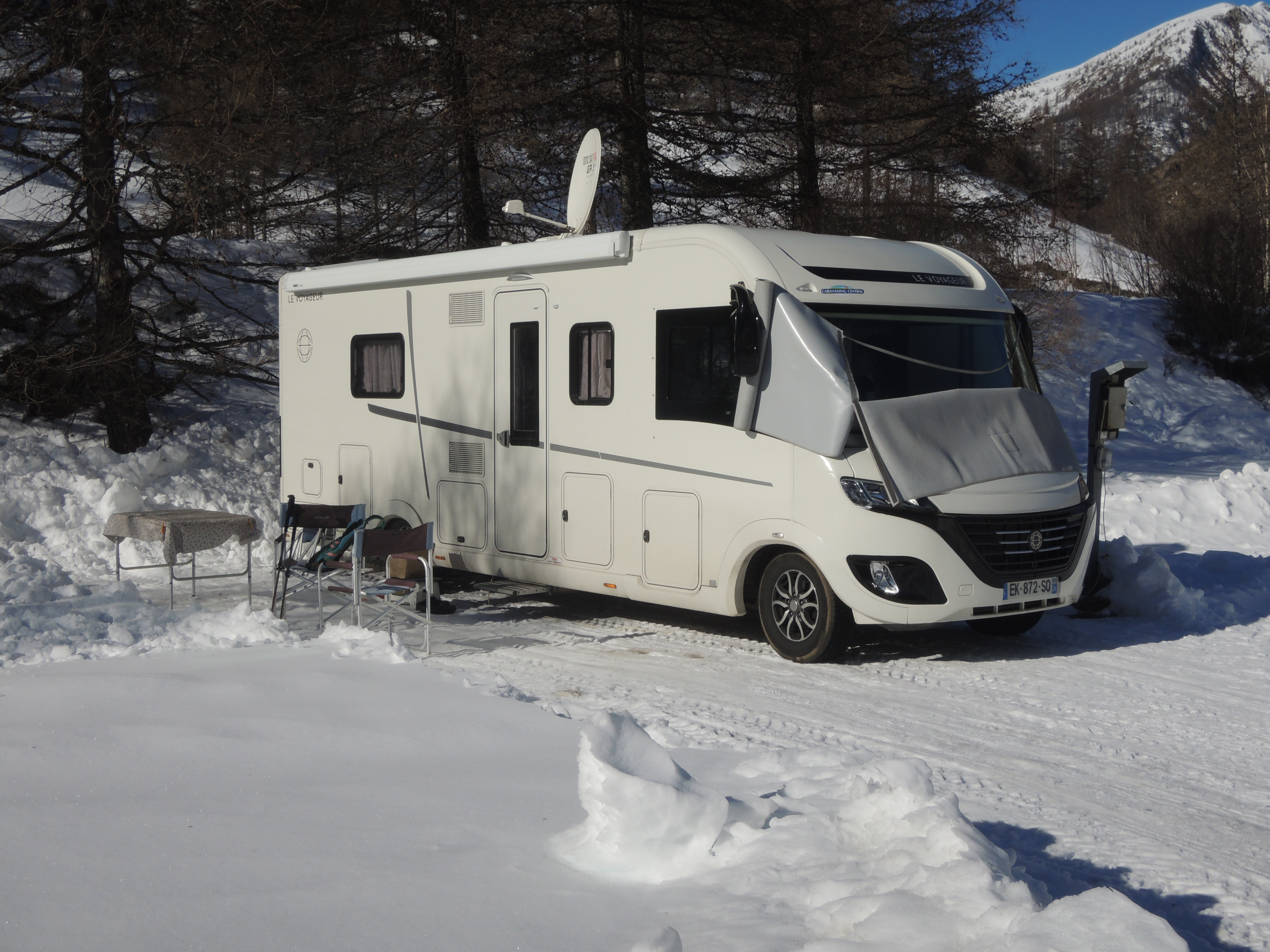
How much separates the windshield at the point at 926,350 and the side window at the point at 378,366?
166 inches

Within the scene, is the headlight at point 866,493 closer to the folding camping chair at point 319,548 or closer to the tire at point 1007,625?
the tire at point 1007,625

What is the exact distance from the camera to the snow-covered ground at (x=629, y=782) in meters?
3.65

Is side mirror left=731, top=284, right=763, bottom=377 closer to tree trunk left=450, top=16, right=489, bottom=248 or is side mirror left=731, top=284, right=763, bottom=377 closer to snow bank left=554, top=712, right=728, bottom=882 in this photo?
snow bank left=554, top=712, right=728, bottom=882

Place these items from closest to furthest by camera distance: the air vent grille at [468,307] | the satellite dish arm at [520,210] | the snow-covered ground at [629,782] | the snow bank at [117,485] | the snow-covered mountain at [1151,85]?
the snow-covered ground at [629,782], the air vent grille at [468,307], the satellite dish arm at [520,210], the snow bank at [117,485], the snow-covered mountain at [1151,85]

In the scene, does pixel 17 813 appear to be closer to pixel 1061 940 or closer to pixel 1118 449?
pixel 1061 940

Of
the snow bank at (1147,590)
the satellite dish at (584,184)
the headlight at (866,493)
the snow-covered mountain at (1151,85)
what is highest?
the snow-covered mountain at (1151,85)

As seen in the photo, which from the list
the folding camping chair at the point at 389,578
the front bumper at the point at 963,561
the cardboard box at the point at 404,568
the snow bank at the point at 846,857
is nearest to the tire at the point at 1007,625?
the front bumper at the point at 963,561

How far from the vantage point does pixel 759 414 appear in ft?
26.1

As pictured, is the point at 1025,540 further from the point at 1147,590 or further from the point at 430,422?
the point at 430,422

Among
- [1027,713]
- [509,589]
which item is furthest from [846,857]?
[509,589]

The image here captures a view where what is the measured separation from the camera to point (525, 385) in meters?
9.57

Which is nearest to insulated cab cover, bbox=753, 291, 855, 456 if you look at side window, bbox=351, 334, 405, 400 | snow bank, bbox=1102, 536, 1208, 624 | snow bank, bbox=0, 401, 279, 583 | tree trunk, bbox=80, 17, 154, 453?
snow bank, bbox=1102, 536, 1208, 624

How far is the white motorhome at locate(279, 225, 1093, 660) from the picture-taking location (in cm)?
764

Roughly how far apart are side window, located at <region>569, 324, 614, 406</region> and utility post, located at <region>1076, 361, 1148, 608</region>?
12.1ft
